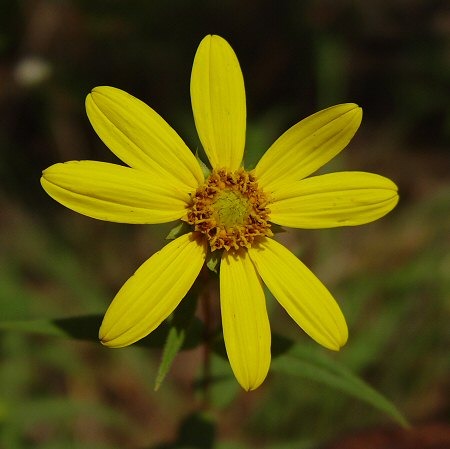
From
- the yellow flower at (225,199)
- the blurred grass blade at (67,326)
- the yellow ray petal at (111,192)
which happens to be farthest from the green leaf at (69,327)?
the yellow ray petal at (111,192)

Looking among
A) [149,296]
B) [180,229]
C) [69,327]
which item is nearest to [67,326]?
[69,327]

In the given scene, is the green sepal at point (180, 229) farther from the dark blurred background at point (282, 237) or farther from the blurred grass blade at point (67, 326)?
the dark blurred background at point (282, 237)

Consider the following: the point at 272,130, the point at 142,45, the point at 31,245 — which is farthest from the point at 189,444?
the point at 142,45

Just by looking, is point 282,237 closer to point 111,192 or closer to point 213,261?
point 213,261

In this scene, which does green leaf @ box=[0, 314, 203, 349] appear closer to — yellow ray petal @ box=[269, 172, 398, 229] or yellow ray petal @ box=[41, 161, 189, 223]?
yellow ray petal @ box=[41, 161, 189, 223]

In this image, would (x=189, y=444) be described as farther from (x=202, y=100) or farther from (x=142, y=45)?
(x=142, y=45)

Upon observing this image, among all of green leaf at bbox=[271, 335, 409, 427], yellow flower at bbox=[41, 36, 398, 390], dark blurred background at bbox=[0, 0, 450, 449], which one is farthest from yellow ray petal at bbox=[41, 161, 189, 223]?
dark blurred background at bbox=[0, 0, 450, 449]

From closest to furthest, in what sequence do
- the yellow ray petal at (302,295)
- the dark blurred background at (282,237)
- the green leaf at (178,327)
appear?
1. the green leaf at (178,327)
2. the yellow ray petal at (302,295)
3. the dark blurred background at (282,237)
